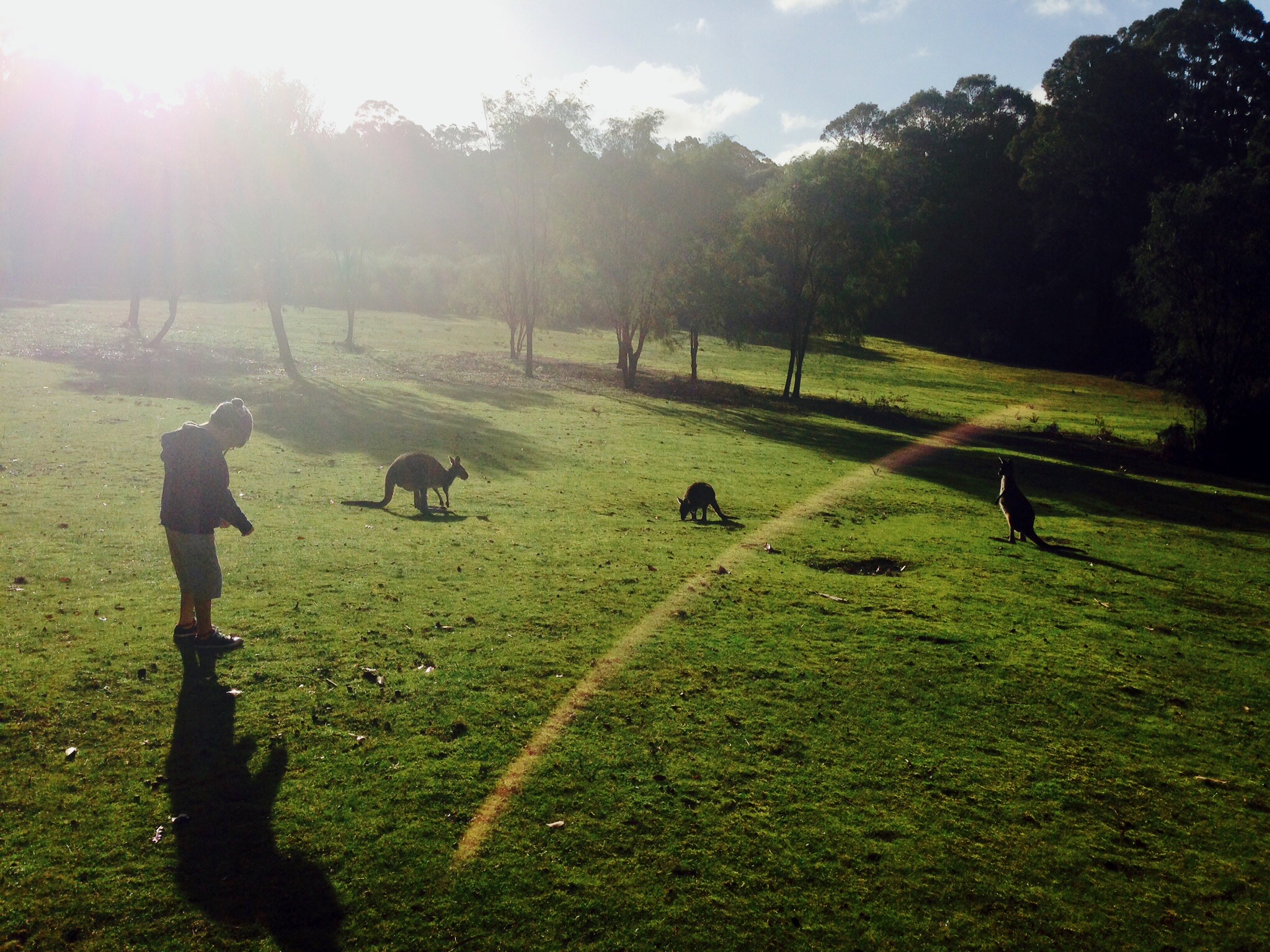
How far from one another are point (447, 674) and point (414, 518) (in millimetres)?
7212

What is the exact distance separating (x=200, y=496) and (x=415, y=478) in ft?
24.9

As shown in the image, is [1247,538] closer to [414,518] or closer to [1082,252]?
[414,518]

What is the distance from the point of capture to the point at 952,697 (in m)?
8.22

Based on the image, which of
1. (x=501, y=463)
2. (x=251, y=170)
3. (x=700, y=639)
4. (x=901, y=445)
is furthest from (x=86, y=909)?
(x=251, y=170)

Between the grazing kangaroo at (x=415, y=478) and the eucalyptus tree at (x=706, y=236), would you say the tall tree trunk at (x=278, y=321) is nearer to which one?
the eucalyptus tree at (x=706, y=236)

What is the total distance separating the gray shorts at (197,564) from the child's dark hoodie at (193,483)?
3.7 inches

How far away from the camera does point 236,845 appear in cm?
534

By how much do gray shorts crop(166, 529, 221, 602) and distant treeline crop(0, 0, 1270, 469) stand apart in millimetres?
30837

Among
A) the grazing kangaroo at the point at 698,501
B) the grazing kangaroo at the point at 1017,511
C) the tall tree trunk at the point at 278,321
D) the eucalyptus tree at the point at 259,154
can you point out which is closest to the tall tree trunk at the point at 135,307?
the eucalyptus tree at the point at 259,154

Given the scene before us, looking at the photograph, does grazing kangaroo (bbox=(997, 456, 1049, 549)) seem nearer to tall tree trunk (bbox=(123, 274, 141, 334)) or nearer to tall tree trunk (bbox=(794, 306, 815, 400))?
tall tree trunk (bbox=(794, 306, 815, 400))

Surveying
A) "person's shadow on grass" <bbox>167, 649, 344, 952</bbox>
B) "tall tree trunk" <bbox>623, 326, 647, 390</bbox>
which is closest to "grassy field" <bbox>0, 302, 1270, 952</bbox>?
"person's shadow on grass" <bbox>167, 649, 344, 952</bbox>

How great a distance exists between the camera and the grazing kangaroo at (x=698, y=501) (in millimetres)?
16266

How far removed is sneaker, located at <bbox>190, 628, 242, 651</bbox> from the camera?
7996 millimetres

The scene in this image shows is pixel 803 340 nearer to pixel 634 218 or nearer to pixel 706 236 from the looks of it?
pixel 706 236
